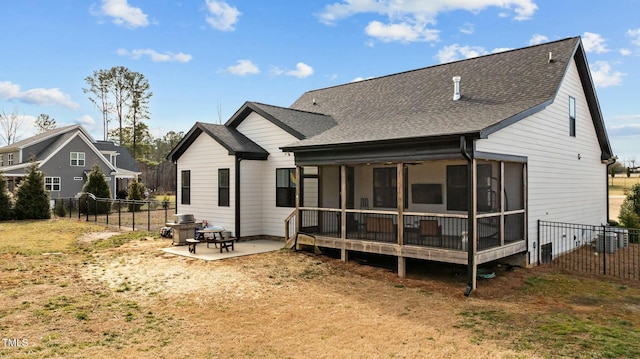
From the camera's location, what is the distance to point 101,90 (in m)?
45.1

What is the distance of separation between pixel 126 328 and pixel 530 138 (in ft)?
34.1

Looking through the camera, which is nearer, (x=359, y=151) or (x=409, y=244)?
(x=409, y=244)

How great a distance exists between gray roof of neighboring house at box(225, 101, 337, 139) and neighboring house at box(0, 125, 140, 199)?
75.9 ft

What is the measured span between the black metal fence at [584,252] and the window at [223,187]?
10.2 m

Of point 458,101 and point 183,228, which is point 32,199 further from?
point 458,101

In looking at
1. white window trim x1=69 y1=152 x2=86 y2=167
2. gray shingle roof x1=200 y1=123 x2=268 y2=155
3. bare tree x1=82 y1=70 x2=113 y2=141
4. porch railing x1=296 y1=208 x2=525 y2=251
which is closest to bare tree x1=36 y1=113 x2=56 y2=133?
bare tree x1=82 y1=70 x2=113 y2=141

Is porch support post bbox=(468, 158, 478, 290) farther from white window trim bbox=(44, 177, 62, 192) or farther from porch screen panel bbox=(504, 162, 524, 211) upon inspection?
white window trim bbox=(44, 177, 62, 192)

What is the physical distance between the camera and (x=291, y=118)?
14352mm

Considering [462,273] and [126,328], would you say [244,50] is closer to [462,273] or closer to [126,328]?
[462,273]

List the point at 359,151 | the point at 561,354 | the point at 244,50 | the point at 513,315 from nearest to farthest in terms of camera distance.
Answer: the point at 561,354 < the point at 513,315 < the point at 359,151 < the point at 244,50

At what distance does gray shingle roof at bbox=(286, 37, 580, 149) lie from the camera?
390 inches

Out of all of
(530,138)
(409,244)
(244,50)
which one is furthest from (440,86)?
(244,50)

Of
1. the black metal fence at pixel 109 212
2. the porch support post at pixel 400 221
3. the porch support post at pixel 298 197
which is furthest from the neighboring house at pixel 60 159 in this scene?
the porch support post at pixel 400 221

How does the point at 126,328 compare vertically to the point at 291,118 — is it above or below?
below
